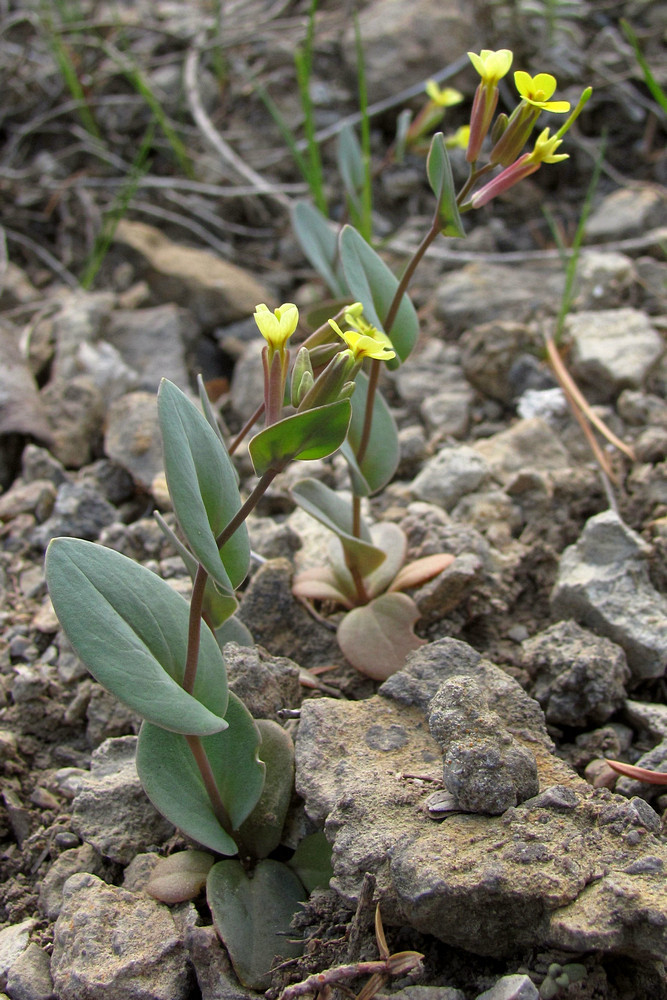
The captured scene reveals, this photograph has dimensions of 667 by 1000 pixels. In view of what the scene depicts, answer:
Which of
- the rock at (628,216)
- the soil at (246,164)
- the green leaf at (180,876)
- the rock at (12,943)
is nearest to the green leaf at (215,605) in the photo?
the green leaf at (180,876)

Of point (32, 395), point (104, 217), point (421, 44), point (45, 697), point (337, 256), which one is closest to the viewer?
point (45, 697)

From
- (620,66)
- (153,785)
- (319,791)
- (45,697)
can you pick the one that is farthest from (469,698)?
(620,66)

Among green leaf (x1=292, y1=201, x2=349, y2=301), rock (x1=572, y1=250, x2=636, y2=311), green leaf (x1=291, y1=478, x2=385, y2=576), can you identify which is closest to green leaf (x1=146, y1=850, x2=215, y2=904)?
green leaf (x1=291, y1=478, x2=385, y2=576)

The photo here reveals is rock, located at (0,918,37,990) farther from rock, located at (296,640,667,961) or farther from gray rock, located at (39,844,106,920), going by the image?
rock, located at (296,640,667,961)

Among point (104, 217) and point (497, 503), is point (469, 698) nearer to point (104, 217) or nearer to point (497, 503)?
point (497, 503)

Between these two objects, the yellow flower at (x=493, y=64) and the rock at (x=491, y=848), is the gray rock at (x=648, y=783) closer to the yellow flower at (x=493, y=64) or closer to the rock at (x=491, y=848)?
the rock at (x=491, y=848)

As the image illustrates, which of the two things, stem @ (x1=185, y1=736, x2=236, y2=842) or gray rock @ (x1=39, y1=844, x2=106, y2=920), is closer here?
stem @ (x1=185, y1=736, x2=236, y2=842)

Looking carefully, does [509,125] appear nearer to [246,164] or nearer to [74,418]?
[74,418]

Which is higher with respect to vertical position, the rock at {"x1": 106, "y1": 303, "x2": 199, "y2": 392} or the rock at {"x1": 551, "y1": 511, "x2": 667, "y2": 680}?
the rock at {"x1": 106, "y1": 303, "x2": 199, "y2": 392}
